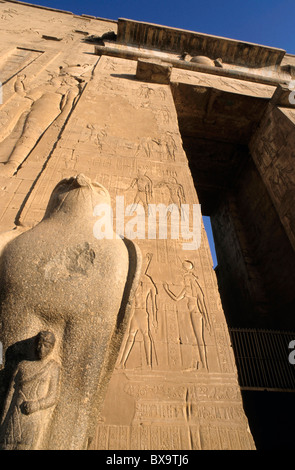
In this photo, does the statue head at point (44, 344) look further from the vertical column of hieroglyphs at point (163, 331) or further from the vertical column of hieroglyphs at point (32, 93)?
the vertical column of hieroglyphs at point (32, 93)

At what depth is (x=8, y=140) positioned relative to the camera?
420 cm

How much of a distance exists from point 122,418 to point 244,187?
7.56 m

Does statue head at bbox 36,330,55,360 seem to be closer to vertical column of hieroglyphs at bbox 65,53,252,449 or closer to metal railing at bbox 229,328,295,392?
vertical column of hieroglyphs at bbox 65,53,252,449

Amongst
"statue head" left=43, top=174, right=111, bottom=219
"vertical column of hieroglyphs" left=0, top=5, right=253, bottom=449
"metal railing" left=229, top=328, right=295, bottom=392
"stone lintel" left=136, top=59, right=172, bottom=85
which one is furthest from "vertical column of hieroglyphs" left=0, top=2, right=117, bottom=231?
"metal railing" left=229, top=328, right=295, bottom=392

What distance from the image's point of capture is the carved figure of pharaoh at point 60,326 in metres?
1.12

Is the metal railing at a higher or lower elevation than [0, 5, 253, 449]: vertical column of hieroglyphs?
lower

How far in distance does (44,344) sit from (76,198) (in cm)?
98

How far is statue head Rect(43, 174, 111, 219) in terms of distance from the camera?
1755 mm

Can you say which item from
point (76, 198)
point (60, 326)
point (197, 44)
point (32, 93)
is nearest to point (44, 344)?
point (60, 326)

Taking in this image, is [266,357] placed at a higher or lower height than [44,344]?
lower

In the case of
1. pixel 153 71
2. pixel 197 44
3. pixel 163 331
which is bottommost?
pixel 163 331

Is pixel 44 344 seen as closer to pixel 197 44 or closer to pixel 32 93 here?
pixel 32 93

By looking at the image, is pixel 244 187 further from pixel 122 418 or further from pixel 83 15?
pixel 83 15

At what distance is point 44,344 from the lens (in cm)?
121
